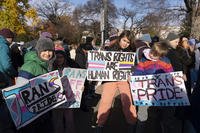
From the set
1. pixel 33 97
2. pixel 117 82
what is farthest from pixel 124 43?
pixel 33 97

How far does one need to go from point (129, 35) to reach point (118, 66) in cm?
59

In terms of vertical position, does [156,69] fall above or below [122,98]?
above

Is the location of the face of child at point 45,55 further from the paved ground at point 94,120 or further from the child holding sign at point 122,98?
the paved ground at point 94,120

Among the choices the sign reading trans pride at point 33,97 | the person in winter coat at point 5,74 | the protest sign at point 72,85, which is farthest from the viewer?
the protest sign at point 72,85

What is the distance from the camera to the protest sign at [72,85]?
21.3ft

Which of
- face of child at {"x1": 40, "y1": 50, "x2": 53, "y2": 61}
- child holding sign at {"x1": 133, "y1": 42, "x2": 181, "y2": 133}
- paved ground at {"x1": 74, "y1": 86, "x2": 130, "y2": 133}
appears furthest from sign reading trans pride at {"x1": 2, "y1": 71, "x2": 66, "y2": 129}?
paved ground at {"x1": 74, "y1": 86, "x2": 130, "y2": 133}

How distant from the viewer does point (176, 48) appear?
27.0ft

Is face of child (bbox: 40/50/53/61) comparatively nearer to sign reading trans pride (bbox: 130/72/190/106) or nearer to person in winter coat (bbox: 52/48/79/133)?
person in winter coat (bbox: 52/48/79/133)

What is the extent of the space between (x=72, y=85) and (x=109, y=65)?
106 cm

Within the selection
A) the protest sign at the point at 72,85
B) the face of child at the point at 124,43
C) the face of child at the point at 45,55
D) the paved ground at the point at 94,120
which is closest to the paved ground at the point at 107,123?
the paved ground at the point at 94,120

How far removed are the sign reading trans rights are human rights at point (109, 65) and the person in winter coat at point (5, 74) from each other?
1.48 m

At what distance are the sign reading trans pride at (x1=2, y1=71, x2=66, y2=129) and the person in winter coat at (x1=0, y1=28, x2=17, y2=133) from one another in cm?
10

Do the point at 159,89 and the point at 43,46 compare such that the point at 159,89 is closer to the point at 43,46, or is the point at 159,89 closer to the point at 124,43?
the point at 124,43

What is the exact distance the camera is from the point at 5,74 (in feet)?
24.5
